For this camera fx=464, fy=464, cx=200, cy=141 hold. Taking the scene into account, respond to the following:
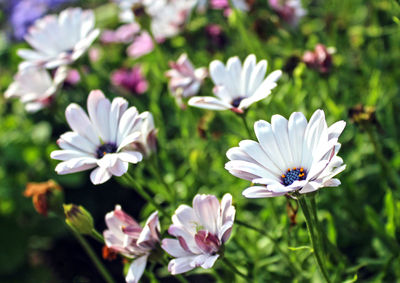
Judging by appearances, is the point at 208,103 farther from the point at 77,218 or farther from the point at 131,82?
the point at 131,82

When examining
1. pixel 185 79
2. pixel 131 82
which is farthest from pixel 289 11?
pixel 131 82

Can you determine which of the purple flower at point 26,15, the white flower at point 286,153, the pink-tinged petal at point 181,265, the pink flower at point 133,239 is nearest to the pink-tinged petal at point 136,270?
the pink flower at point 133,239

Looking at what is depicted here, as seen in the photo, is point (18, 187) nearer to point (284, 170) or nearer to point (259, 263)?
point (259, 263)

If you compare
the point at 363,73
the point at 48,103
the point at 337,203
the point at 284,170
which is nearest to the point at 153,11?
the point at 48,103

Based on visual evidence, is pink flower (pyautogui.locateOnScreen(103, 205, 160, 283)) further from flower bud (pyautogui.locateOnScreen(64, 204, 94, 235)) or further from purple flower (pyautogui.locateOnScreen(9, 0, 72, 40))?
purple flower (pyautogui.locateOnScreen(9, 0, 72, 40))

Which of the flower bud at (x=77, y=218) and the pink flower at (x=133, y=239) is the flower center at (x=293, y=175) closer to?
the pink flower at (x=133, y=239)

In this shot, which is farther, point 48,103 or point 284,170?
point 48,103

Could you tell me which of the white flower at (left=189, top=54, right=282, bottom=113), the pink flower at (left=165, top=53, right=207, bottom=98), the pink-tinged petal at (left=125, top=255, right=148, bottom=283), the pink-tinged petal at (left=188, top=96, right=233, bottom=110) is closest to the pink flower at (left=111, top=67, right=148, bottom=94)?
the pink flower at (left=165, top=53, right=207, bottom=98)
